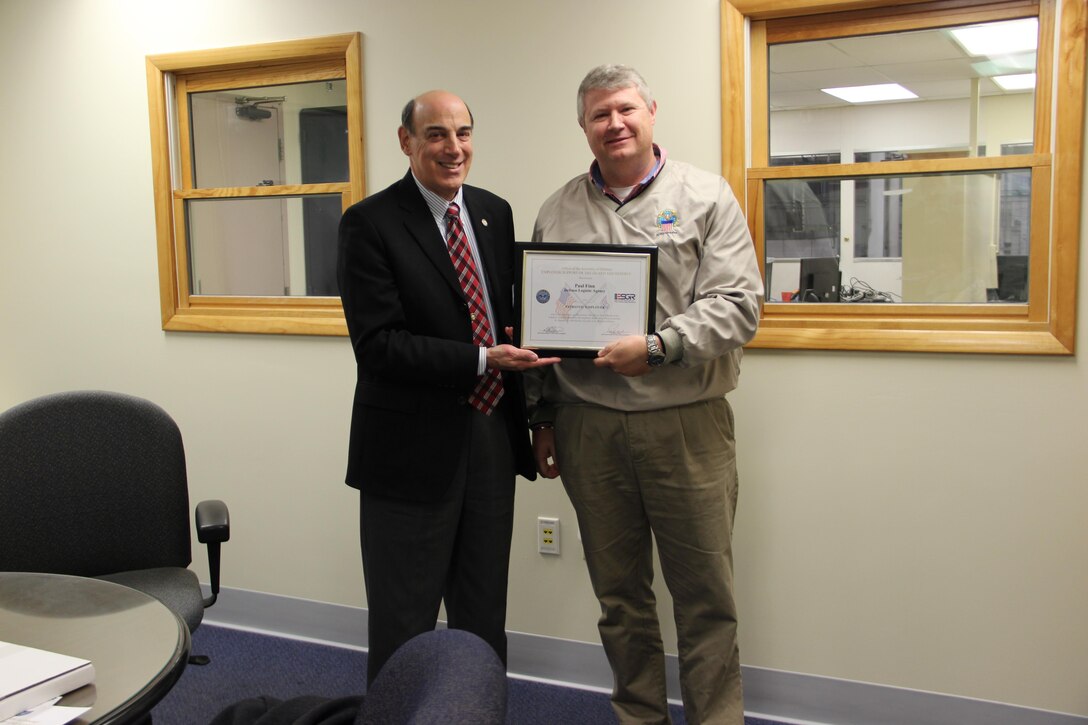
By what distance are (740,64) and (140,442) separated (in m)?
1.88

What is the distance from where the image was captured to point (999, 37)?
88.8 inches

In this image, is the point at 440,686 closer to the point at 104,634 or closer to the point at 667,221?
the point at 104,634

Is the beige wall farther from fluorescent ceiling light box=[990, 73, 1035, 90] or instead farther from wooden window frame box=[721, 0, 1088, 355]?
fluorescent ceiling light box=[990, 73, 1035, 90]

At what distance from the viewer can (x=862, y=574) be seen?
243 centimetres

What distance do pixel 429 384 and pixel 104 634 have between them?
0.84 meters

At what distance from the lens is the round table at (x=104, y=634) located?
1.18 m

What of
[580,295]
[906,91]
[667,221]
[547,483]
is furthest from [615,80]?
[547,483]

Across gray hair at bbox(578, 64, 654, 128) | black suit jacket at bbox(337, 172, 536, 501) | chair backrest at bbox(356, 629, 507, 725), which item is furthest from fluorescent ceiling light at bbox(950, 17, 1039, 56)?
chair backrest at bbox(356, 629, 507, 725)

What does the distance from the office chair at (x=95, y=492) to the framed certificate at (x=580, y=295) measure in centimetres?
92

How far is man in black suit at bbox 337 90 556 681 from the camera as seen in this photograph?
77.1 inches

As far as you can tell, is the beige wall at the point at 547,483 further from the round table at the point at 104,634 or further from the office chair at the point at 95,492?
the round table at the point at 104,634

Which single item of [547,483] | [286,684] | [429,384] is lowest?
[286,684]

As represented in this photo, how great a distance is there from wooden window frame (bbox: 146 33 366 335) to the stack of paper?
1747 millimetres

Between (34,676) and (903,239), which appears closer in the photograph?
(34,676)
